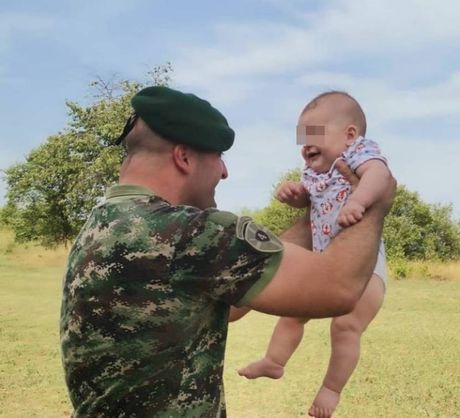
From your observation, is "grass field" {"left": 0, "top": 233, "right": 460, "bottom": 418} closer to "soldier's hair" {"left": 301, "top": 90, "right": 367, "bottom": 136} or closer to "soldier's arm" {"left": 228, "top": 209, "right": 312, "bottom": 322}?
"soldier's arm" {"left": 228, "top": 209, "right": 312, "bottom": 322}

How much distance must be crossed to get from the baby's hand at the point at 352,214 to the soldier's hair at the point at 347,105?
52 cm

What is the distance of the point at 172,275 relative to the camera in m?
2.09

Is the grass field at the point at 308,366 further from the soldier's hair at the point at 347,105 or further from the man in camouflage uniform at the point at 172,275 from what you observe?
the man in camouflage uniform at the point at 172,275

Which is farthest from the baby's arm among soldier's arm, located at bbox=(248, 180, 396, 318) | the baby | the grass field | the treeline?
the treeline

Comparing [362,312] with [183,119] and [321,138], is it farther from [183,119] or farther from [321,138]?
[183,119]

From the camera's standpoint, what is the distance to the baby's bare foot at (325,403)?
2988 millimetres

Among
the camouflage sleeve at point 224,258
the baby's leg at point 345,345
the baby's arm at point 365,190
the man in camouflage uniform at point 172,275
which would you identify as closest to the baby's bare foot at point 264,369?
the baby's leg at point 345,345

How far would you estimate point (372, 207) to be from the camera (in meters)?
2.34

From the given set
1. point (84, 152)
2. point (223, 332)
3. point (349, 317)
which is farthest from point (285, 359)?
point (84, 152)

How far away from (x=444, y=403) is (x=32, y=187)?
34.7 meters

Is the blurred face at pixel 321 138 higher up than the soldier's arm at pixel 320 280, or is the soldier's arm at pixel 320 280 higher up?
the blurred face at pixel 321 138

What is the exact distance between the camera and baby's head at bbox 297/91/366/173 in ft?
8.98

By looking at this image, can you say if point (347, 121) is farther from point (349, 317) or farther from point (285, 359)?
point (285, 359)

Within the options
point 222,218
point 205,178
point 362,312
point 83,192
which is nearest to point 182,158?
point 205,178
